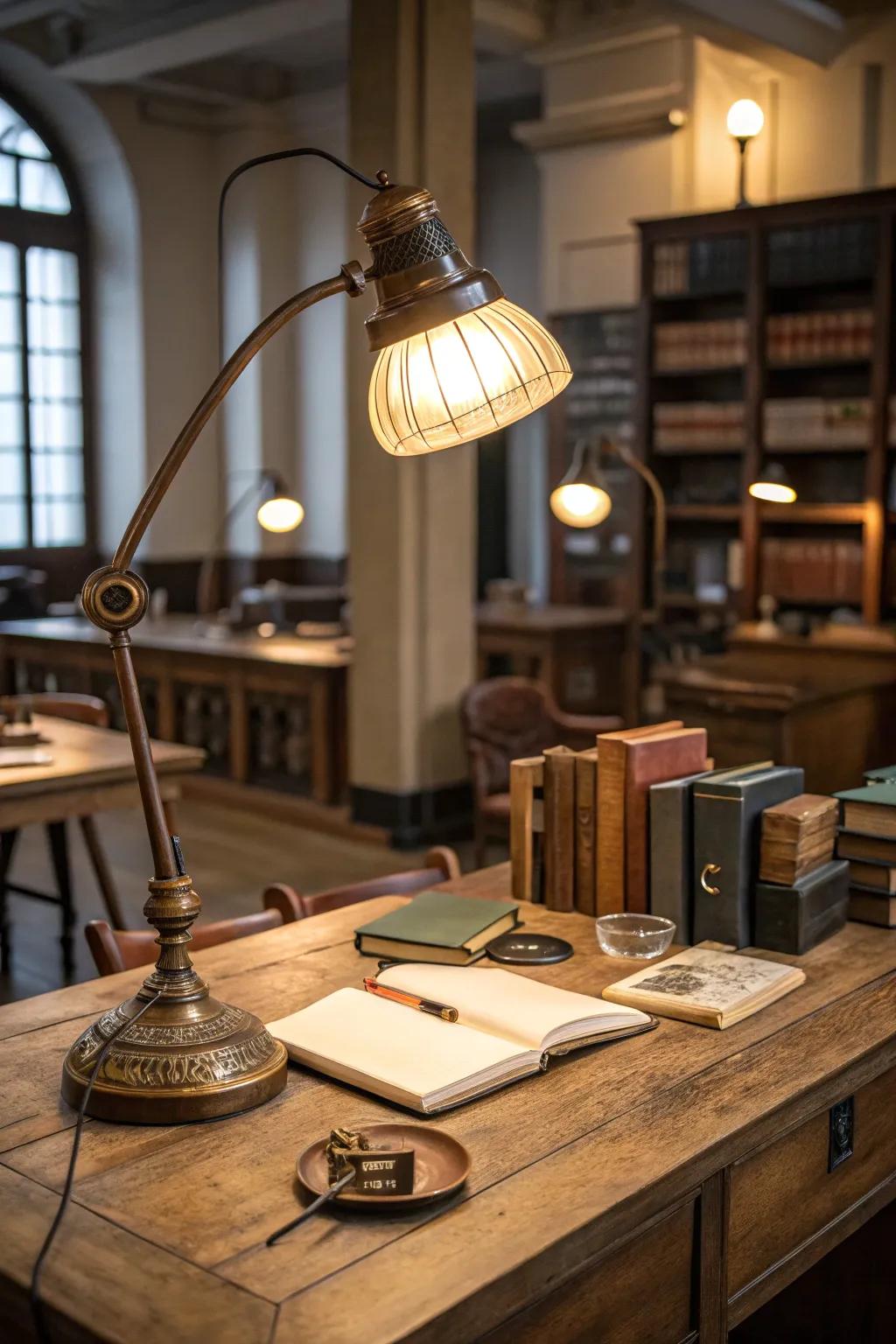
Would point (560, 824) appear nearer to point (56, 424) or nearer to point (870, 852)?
point (870, 852)

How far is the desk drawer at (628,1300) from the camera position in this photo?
4.85 feet

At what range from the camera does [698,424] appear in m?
8.35

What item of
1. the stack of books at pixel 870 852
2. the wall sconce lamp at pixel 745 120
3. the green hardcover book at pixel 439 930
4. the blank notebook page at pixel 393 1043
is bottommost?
the blank notebook page at pixel 393 1043

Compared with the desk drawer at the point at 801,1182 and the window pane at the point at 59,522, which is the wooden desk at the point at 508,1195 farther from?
the window pane at the point at 59,522

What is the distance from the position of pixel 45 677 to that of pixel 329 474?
11.6 ft

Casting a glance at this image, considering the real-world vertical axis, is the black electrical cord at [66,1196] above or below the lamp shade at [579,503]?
below

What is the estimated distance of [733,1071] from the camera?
74.5 inches

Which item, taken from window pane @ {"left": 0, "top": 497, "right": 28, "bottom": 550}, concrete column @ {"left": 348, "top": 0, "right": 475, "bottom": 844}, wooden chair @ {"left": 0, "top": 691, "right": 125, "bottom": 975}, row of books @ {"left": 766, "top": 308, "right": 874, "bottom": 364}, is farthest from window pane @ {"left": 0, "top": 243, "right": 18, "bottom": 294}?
wooden chair @ {"left": 0, "top": 691, "right": 125, "bottom": 975}

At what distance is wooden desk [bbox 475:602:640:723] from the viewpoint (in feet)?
23.5

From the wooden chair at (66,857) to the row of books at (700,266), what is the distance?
455 cm

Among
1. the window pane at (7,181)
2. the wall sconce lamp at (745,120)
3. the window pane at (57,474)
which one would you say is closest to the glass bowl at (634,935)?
the wall sconce lamp at (745,120)

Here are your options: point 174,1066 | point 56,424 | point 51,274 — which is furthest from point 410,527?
point 51,274

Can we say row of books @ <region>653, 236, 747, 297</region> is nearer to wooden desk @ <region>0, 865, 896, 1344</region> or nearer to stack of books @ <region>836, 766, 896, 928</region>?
stack of books @ <region>836, 766, 896, 928</region>

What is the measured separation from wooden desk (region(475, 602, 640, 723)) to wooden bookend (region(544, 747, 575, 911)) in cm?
450
